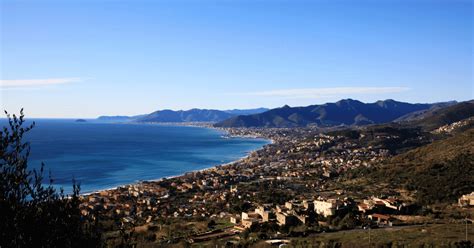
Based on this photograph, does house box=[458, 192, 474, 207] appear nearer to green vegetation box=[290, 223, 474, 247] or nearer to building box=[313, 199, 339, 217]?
green vegetation box=[290, 223, 474, 247]

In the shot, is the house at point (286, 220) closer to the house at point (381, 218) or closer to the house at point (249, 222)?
the house at point (249, 222)

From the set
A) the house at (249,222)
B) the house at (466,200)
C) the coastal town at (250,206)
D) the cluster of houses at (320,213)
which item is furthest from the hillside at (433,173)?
the house at (249,222)

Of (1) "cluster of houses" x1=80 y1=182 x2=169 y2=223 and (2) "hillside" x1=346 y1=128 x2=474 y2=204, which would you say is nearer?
(2) "hillside" x1=346 y1=128 x2=474 y2=204

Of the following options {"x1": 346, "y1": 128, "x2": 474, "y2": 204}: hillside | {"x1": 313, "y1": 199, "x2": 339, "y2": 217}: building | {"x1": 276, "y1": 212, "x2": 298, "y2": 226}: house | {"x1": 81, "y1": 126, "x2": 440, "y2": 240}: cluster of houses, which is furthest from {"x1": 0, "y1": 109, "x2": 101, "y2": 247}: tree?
{"x1": 346, "y1": 128, "x2": 474, "y2": 204}: hillside

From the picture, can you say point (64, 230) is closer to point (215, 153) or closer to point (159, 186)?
point (159, 186)

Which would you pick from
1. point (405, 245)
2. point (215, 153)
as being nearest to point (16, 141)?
point (405, 245)

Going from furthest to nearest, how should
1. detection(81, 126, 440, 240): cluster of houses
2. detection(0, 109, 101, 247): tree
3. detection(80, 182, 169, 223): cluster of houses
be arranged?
detection(80, 182, 169, 223): cluster of houses, detection(81, 126, 440, 240): cluster of houses, detection(0, 109, 101, 247): tree

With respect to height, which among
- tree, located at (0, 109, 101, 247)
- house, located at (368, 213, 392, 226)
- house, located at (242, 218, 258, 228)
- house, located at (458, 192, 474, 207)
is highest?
tree, located at (0, 109, 101, 247)
